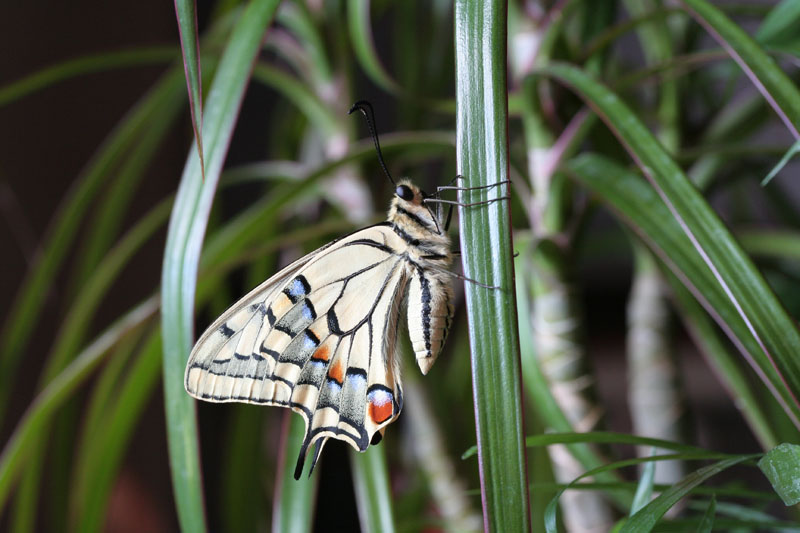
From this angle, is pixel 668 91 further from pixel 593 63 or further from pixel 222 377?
pixel 222 377

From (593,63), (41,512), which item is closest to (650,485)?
(593,63)

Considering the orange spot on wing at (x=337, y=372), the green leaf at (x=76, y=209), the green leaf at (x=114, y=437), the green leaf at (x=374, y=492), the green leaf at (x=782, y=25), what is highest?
the green leaf at (x=76, y=209)

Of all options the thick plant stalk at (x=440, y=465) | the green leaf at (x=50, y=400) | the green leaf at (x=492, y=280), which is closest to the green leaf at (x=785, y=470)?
the green leaf at (x=492, y=280)

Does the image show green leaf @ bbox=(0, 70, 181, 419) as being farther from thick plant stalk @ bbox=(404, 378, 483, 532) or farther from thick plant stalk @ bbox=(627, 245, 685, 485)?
thick plant stalk @ bbox=(627, 245, 685, 485)

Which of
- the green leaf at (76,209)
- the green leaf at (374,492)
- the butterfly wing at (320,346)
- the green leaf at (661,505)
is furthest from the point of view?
the green leaf at (76,209)

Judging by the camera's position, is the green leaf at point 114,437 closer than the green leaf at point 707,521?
No

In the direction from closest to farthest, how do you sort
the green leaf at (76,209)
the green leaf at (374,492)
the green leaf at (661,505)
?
the green leaf at (661,505) < the green leaf at (374,492) < the green leaf at (76,209)

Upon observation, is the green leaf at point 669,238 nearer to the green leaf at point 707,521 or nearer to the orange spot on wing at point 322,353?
the green leaf at point 707,521

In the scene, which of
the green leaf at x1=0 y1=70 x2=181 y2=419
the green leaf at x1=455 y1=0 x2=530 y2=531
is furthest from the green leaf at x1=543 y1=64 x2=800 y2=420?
the green leaf at x1=0 y1=70 x2=181 y2=419
